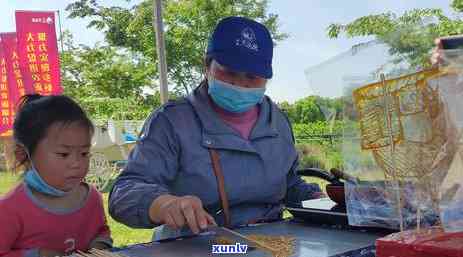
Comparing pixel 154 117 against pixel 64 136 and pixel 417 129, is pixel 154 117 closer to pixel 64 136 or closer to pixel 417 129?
pixel 64 136

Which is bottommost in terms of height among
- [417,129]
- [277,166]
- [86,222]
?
[86,222]

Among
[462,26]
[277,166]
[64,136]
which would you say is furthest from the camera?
[462,26]

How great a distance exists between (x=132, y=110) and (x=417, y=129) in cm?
1023

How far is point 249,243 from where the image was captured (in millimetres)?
995

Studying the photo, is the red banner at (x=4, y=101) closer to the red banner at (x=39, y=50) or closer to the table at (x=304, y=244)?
the red banner at (x=39, y=50)

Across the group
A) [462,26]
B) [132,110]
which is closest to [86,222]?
[462,26]

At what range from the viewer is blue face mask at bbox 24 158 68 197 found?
1.38 metres

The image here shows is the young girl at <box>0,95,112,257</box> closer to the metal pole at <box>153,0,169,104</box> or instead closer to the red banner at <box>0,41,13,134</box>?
the metal pole at <box>153,0,169,104</box>

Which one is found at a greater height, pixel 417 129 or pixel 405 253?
pixel 417 129

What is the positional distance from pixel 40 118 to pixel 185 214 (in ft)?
1.97

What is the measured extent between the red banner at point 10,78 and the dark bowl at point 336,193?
4752 mm

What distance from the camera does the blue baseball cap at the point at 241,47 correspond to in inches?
55.2

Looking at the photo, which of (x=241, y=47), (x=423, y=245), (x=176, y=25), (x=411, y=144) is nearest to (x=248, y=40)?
(x=241, y=47)

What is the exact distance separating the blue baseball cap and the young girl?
1.36 feet
